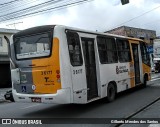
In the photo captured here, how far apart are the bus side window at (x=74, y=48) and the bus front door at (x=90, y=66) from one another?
17.9 inches

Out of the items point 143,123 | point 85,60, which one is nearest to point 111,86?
point 85,60

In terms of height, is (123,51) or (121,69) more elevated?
(123,51)

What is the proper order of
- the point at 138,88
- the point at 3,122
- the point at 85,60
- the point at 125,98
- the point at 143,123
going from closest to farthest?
the point at 143,123 → the point at 3,122 → the point at 85,60 → the point at 125,98 → the point at 138,88

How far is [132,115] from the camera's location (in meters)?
10.0

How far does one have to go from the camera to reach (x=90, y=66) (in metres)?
11.8

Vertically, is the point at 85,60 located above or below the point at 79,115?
above

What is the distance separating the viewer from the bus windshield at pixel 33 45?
34.4ft

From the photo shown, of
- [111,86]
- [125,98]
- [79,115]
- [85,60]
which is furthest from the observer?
[125,98]

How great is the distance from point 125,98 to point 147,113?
13.6 ft

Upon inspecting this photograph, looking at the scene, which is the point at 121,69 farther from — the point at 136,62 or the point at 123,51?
the point at 136,62

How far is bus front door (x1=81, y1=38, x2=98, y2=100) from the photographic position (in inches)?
452

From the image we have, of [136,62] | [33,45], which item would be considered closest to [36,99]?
[33,45]

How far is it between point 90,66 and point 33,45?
7.50 ft

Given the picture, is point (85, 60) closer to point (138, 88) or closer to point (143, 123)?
point (143, 123)
